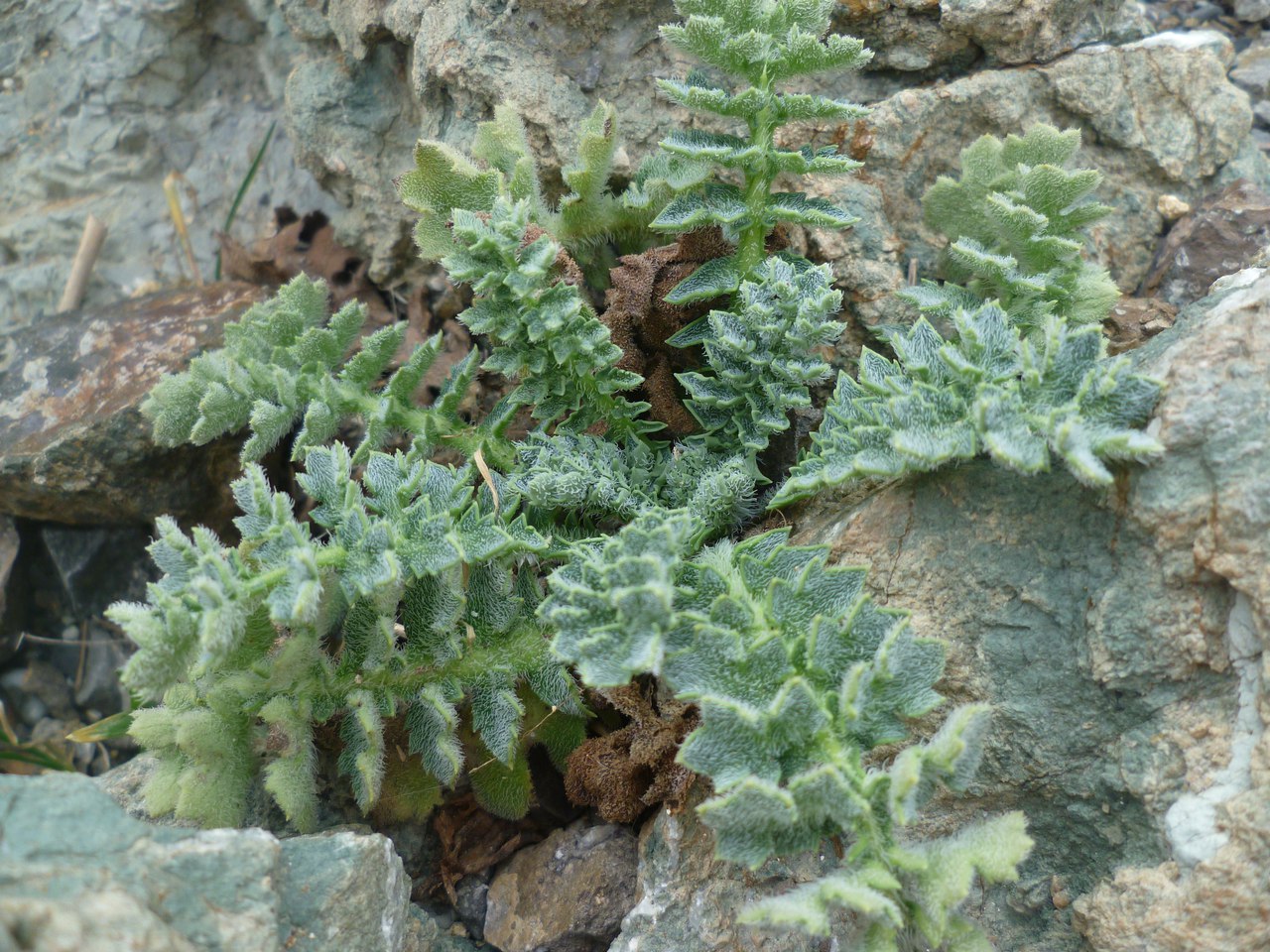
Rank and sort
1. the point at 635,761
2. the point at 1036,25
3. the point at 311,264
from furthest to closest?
the point at 311,264 < the point at 1036,25 < the point at 635,761

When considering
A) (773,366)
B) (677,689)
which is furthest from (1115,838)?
(773,366)

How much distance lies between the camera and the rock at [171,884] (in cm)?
167

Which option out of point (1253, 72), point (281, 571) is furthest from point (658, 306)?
point (1253, 72)

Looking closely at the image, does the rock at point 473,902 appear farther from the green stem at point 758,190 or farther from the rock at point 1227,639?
the green stem at point 758,190

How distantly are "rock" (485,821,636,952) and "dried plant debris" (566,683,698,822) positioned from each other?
0.37 feet

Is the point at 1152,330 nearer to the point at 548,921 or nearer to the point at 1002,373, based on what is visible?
the point at 1002,373

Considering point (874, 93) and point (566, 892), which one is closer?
point (566, 892)

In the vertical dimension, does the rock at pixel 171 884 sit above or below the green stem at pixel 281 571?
below

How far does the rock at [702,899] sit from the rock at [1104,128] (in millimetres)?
2003

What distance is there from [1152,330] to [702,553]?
1.59 metres

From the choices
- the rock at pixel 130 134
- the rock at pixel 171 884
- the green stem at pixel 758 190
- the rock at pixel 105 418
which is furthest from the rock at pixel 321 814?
the rock at pixel 130 134

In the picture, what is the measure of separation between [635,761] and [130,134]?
155 inches

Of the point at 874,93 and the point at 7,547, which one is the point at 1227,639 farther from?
the point at 7,547

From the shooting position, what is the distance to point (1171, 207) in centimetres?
345
